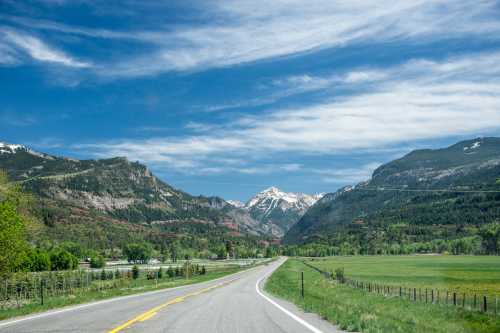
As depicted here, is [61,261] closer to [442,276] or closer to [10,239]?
[10,239]

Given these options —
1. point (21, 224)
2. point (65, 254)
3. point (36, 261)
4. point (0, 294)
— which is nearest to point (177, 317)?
point (0, 294)

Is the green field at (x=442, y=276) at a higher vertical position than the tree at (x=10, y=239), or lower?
lower

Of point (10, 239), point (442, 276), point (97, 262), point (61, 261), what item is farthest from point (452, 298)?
point (97, 262)

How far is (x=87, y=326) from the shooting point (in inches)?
580

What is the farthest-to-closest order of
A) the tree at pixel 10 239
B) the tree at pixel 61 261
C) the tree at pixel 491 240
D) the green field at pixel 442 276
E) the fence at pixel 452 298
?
the tree at pixel 491 240 → the tree at pixel 61 261 → the green field at pixel 442 276 → the tree at pixel 10 239 → the fence at pixel 452 298

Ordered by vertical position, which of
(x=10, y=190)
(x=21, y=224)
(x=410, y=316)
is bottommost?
(x=410, y=316)

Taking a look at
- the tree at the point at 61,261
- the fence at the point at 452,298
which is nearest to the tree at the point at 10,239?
the fence at the point at 452,298

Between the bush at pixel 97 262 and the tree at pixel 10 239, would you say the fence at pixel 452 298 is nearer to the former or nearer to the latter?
the tree at pixel 10 239

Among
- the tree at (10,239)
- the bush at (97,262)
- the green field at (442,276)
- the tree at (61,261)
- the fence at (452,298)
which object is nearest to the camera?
the fence at (452,298)

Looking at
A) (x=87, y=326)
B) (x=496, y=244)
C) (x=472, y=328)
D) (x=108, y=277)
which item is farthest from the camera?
(x=496, y=244)

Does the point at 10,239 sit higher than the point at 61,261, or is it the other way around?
the point at 10,239

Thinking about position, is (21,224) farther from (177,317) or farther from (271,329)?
(271,329)

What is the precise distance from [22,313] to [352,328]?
14107mm

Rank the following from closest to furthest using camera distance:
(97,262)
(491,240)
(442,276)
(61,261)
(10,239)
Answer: (10,239)
(442,276)
(61,261)
(97,262)
(491,240)
